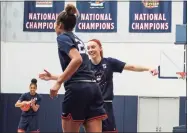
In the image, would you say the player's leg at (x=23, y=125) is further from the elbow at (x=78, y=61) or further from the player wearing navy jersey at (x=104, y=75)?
the elbow at (x=78, y=61)

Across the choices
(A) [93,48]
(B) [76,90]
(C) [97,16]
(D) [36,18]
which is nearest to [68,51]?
(B) [76,90]

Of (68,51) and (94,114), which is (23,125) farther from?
(68,51)

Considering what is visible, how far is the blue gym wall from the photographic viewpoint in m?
15.8

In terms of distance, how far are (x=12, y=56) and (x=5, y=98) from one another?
142 cm

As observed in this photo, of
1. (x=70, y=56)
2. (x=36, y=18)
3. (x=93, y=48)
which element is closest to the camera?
(x=70, y=56)

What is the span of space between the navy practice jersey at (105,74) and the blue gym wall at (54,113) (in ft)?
30.3

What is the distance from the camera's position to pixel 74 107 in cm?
459

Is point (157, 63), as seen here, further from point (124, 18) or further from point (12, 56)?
point (12, 56)

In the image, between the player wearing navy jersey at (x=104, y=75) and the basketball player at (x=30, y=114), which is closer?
the player wearing navy jersey at (x=104, y=75)

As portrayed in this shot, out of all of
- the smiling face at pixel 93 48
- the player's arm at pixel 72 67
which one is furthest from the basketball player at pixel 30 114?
the player's arm at pixel 72 67

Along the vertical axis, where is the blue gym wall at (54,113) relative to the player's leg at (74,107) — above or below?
below

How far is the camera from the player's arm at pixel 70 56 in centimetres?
435

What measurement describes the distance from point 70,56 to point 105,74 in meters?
2.08

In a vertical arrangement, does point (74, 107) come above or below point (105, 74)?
below
